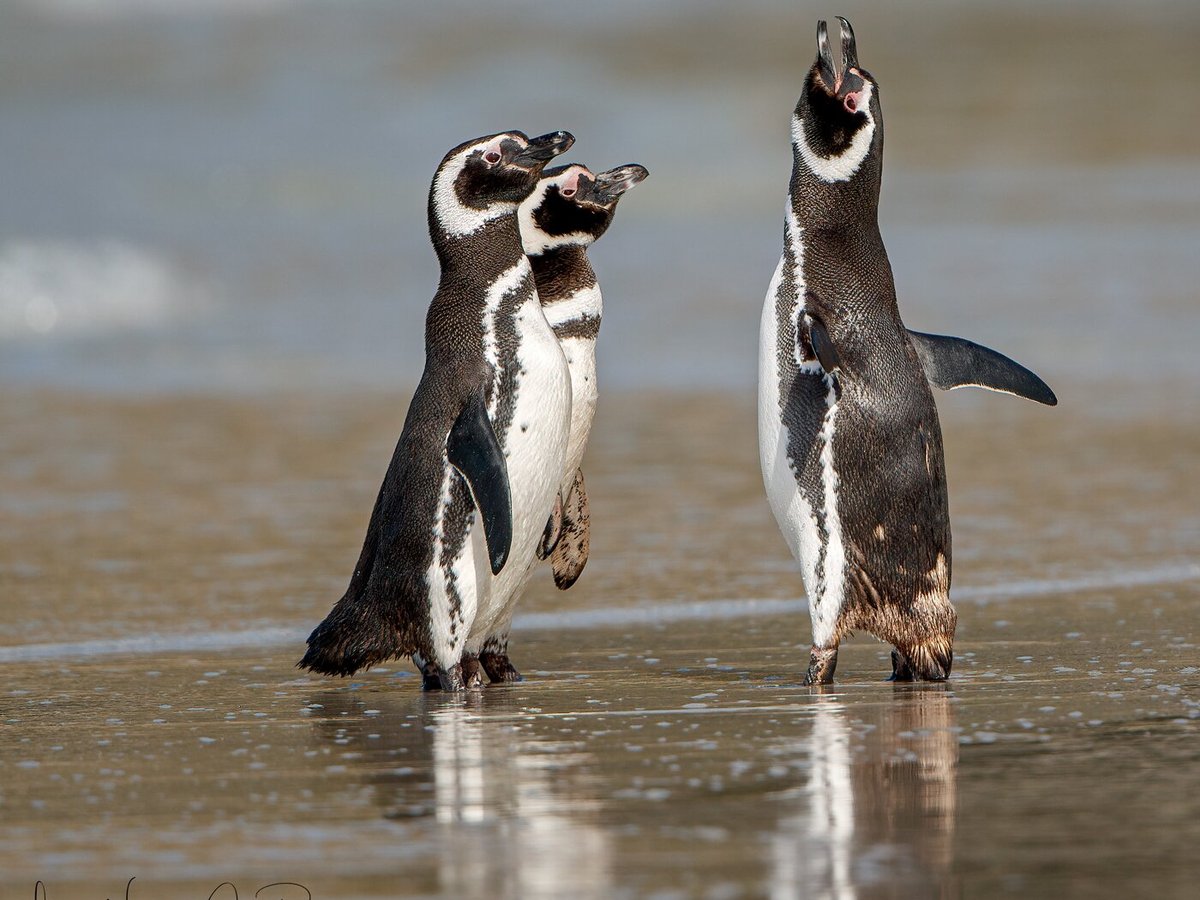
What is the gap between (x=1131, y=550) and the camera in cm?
745

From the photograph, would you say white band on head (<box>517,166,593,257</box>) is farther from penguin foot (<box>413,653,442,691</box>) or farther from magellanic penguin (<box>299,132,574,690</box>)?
penguin foot (<box>413,653,442,691</box>)

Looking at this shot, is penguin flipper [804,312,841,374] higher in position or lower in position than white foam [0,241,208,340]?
lower

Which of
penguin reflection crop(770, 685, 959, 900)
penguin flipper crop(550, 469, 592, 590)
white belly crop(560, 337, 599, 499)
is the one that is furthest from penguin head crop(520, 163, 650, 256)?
penguin reflection crop(770, 685, 959, 900)

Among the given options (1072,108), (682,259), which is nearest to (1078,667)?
(682,259)

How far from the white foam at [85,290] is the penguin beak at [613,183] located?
15.5 metres

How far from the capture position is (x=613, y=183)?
6.01 meters

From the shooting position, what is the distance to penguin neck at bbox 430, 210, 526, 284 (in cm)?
542

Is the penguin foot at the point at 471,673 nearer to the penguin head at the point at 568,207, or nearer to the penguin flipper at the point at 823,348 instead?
the penguin flipper at the point at 823,348

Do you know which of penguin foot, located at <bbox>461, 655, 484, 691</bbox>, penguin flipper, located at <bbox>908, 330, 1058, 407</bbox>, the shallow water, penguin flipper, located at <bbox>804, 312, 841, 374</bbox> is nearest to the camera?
the shallow water

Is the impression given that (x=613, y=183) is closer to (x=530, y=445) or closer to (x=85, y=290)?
(x=530, y=445)

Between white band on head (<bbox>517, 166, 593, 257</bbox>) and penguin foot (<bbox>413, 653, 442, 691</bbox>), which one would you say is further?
white band on head (<bbox>517, 166, 593, 257</bbox>)

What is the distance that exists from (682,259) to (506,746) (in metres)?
21.4

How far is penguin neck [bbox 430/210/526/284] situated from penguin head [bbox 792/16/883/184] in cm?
83

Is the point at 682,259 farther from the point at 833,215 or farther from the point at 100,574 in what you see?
the point at 833,215
